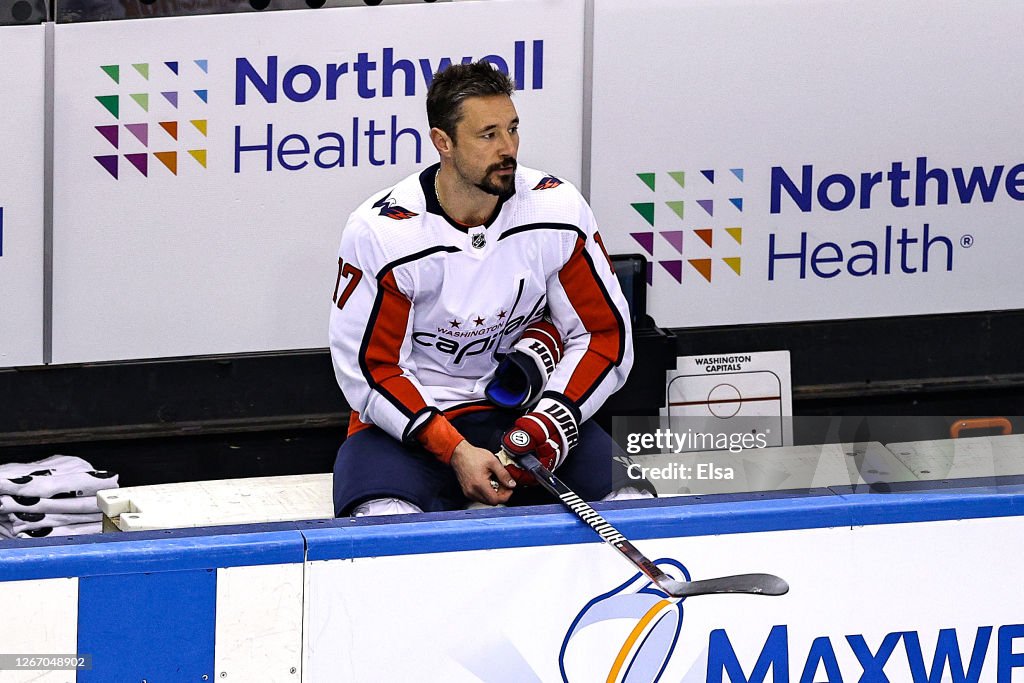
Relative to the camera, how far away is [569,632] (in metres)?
2.91

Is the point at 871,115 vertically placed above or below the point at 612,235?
above

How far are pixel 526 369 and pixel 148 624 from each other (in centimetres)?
124

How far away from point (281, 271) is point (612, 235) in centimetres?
87

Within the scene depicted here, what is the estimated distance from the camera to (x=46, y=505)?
417 cm

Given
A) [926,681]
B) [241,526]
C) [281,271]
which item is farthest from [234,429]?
[926,681]

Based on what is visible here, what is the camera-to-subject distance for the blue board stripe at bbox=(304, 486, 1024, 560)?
2811 mm

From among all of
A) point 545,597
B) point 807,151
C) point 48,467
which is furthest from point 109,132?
point 545,597

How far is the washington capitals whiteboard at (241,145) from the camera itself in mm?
4305

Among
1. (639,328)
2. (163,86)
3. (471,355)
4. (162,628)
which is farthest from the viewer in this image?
(639,328)

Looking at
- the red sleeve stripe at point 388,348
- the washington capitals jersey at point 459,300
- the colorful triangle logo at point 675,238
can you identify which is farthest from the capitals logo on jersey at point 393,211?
the colorful triangle logo at point 675,238

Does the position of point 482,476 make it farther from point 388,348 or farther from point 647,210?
point 647,210

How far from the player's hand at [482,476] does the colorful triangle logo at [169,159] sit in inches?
49.2

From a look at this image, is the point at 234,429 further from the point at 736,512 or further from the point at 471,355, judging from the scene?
the point at 736,512

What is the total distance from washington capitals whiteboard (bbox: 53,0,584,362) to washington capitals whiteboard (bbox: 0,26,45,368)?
5 cm
